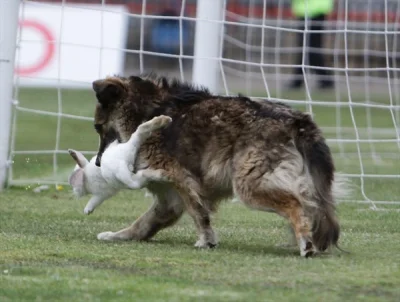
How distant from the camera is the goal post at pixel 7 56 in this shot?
10352 millimetres

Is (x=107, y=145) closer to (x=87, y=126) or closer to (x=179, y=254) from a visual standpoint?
(x=179, y=254)

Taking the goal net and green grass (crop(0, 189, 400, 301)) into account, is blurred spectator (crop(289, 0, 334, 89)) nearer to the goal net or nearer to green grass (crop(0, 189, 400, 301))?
the goal net

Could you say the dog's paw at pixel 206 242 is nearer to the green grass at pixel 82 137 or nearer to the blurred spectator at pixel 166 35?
the green grass at pixel 82 137

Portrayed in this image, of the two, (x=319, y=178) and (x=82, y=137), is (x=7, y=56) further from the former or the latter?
(x=82, y=137)

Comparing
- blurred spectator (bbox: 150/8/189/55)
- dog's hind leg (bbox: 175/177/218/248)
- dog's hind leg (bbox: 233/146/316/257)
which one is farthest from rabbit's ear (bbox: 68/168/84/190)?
blurred spectator (bbox: 150/8/189/55)

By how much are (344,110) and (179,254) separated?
1403 cm

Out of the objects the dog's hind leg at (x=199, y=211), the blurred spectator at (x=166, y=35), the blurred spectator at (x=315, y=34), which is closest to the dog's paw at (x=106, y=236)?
the dog's hind leg at (x=199, y=211)

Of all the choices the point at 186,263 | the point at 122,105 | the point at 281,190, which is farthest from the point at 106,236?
the point at 281,190

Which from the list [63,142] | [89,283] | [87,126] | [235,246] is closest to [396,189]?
[235,246]

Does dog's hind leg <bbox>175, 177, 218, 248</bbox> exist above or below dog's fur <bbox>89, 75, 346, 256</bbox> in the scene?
below

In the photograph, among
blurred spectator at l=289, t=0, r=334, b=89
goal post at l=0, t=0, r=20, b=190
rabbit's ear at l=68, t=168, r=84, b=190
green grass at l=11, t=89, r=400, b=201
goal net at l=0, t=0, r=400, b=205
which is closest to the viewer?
rabbit's ear at l=68, t=168, r=84, b=190

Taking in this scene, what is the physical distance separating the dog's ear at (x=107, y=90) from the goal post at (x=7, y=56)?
3.07 meters

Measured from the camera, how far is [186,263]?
647 cm

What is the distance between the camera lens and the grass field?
5.55 m
